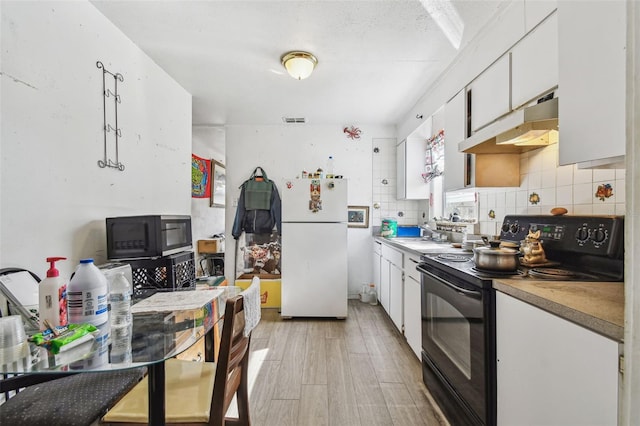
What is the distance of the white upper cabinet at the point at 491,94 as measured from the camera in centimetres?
163

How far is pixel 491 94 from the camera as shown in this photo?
68.9 inches

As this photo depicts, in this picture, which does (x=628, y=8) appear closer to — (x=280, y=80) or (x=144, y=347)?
(x=144, y=347)

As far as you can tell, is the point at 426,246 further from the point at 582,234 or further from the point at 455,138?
the point at 582,234

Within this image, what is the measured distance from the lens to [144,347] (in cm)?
86

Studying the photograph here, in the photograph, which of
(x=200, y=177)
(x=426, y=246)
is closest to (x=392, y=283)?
(x=426, y=246)

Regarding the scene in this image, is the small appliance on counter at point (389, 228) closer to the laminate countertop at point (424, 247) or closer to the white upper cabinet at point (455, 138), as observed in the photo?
the laminate countertop at point (424, 247)

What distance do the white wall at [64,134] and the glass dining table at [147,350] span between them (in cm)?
66

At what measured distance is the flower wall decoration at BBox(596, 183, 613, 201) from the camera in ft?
4.16

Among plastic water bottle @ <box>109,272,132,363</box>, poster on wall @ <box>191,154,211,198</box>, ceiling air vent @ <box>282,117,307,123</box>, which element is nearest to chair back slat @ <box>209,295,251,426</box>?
plastic water bottle @ <box>109,272,132,363</box>

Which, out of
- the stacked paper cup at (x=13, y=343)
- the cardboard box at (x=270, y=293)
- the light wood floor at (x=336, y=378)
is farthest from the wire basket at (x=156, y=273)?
the cardboard box at (x=270, y=293)

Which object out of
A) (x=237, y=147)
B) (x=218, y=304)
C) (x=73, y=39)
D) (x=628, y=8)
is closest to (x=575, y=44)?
(x=628, y=8)

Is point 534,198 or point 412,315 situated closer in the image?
point 534,198

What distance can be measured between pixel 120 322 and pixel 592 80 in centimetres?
188

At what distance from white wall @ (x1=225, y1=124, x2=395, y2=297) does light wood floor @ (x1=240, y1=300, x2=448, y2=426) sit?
1309mm
